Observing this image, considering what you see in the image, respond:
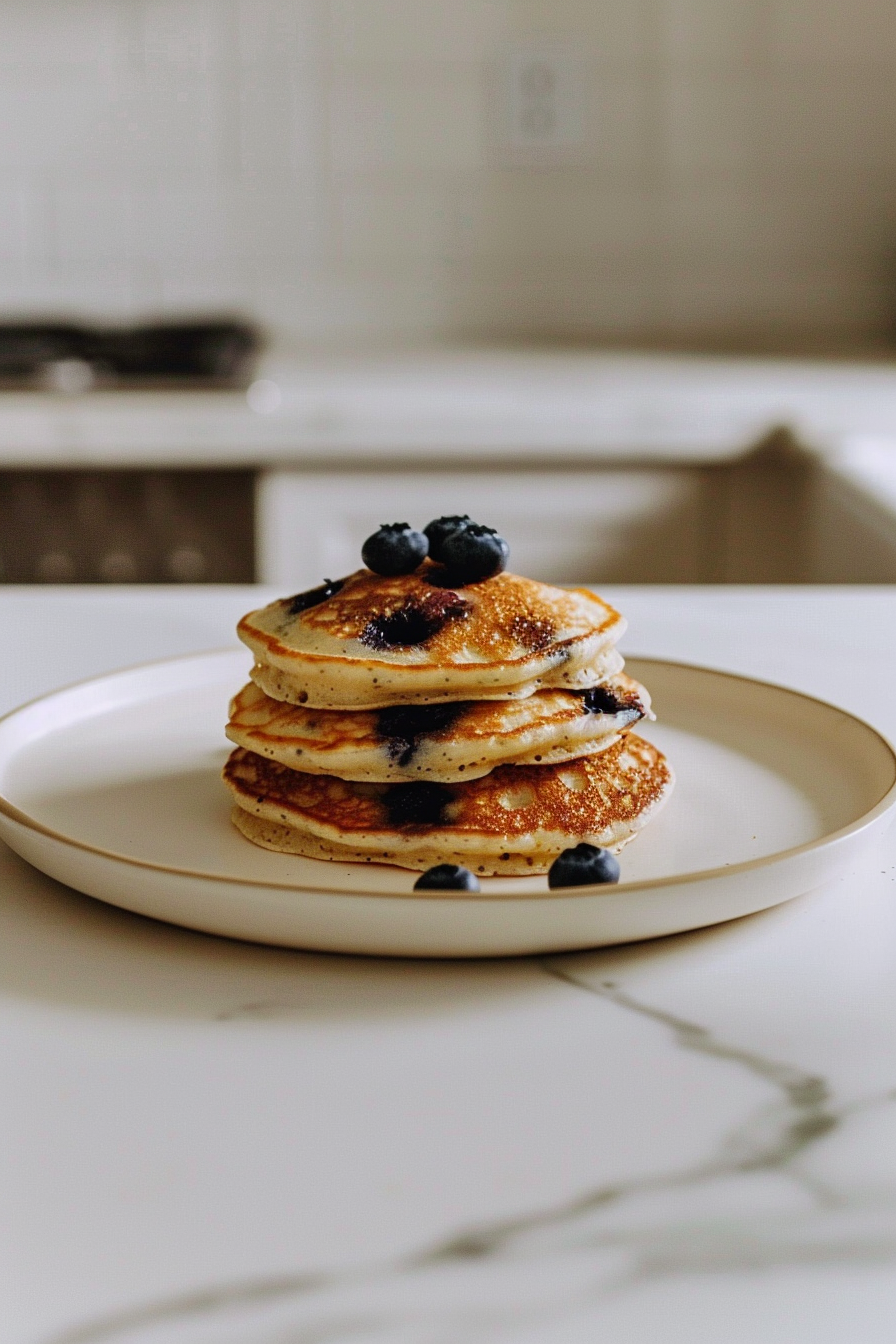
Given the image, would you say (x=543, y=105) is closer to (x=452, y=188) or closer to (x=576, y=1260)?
(x=452, y=188)

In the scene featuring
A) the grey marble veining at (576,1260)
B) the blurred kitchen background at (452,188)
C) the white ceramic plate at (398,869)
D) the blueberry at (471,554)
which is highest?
the blurred kitchen background at (452,188)

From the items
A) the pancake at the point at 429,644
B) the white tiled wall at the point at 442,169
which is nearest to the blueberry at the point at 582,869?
the pancake at the point at 429,644

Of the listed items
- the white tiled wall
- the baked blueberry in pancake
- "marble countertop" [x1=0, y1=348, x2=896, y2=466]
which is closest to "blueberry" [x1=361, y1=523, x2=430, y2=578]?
the baked blueberry in pancake

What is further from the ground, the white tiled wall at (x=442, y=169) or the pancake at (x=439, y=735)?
the white tiled wall at (x=442, y=169)

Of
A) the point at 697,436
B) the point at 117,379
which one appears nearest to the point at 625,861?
the point at 697,436

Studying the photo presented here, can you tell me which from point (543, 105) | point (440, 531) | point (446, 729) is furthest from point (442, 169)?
point (446, 729)

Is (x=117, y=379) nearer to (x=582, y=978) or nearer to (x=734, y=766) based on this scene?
(x=734, y=766)

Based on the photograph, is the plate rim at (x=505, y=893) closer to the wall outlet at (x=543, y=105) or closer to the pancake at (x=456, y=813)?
the pancake at (x=456, y=813)
